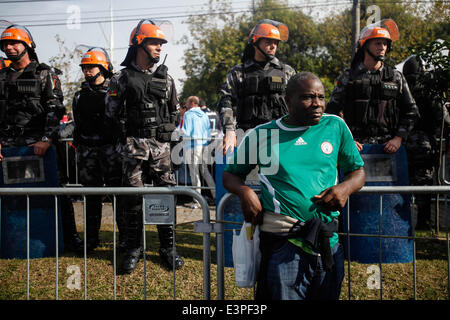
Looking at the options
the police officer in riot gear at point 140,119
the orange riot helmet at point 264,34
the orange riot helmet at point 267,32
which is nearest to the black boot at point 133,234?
the police officer in riot gear at point 140,119

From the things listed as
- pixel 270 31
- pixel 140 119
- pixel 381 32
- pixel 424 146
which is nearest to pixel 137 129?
pixel 140 119

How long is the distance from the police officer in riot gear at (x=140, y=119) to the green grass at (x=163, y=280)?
0.70 ft

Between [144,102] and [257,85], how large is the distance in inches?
45.4

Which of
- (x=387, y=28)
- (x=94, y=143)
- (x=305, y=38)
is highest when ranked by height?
(x=305, y=38)

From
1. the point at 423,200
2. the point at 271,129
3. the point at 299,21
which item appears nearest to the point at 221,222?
the point at 271,129

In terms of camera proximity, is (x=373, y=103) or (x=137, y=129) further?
(x=373, y=103)

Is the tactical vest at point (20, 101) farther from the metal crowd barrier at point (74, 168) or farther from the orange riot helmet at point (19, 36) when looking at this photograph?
the metal crowd barrier at point (74, 168)

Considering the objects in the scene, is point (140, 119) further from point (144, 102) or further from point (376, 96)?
point (376, 96)

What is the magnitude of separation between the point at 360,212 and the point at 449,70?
1.99 metres

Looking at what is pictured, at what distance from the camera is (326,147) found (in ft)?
7.25

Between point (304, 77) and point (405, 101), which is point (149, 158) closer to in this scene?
point (304, 77)

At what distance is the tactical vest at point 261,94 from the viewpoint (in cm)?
419

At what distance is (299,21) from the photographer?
1254 inches

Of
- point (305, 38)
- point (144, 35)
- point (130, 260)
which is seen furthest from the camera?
point (305, 38)
